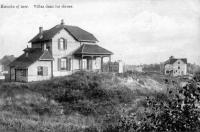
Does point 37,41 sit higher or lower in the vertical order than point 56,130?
higher

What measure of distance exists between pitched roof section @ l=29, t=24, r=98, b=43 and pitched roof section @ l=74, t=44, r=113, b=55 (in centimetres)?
95

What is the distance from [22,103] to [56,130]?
12.9 metres

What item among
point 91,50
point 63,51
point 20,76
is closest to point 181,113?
point 63,51

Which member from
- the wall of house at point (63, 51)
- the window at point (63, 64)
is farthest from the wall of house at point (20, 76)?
the window at point (63, 64)

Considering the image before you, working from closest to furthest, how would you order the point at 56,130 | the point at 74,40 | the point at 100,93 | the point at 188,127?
the point at 188,127
the point at 56,130
the point at 100,93
the point at 74,40

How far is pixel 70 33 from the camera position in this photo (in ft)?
111

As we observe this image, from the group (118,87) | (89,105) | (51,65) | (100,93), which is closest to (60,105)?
(89,105)

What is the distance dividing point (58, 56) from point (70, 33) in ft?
11.3

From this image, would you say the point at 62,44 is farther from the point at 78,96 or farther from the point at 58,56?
the point at 78,96

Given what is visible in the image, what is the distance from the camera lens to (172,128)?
5.96 m

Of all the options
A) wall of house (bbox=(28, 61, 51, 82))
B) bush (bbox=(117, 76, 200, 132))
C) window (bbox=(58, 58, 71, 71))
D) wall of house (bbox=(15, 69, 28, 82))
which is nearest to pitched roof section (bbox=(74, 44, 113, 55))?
window (bbox=(58, 58, 71, 71))

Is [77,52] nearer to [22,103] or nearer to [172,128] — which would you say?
[22,103]

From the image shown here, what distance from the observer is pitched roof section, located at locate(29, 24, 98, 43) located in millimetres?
33500

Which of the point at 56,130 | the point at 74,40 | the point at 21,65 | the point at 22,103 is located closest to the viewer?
the point at 56,130
